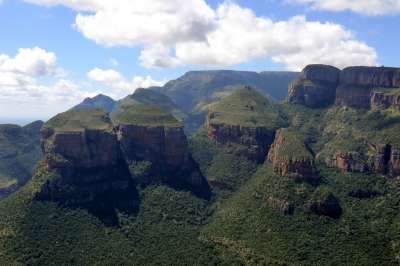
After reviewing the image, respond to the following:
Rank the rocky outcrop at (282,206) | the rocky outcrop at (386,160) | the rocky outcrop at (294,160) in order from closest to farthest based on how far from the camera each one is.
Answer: the rocky outcrop at (282,206) → the rocky outcrop at (386,160) → the rocky outcrop at (294,160)

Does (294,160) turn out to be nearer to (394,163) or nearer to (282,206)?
(282,206)

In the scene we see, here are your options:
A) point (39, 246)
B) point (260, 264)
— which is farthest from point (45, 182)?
point (260, 264)

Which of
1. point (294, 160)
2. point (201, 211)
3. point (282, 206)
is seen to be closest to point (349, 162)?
point (294, 160)

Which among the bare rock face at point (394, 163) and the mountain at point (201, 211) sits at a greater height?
the bare rock face at point (394, 163)

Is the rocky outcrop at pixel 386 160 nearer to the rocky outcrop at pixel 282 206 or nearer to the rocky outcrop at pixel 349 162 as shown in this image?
the rocky outcrop at pixel 349 162

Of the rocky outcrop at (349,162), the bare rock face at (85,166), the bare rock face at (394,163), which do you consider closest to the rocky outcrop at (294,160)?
the rocky outcrop at (349,162)
